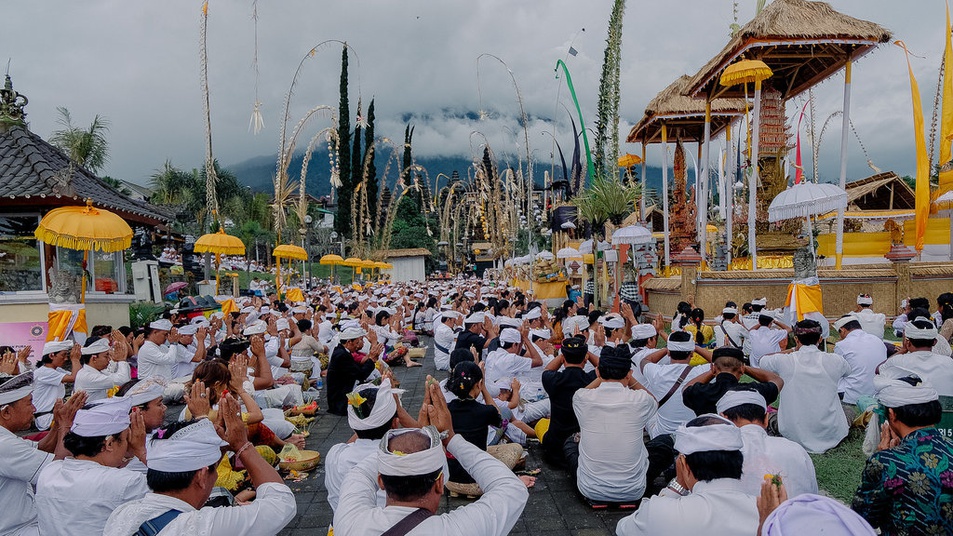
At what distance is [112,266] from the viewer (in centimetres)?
1262

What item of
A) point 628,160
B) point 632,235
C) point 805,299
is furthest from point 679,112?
point 805,299

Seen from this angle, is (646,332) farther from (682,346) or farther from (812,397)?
(812,397)

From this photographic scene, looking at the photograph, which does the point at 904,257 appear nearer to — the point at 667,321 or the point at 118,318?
the point at 667,321

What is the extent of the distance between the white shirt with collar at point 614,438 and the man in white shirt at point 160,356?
5342mm

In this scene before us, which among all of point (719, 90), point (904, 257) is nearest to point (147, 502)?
point (904, 257)

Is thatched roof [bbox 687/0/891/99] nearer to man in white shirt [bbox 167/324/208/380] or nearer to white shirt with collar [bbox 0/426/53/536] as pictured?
man in white shirt [bbox 167/324/208/380]

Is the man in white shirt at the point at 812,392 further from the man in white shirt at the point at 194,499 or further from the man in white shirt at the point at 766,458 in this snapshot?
the man in white shirt at the point at 194,499

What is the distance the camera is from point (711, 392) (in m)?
4.19

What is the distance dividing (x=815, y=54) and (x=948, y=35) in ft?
16.4

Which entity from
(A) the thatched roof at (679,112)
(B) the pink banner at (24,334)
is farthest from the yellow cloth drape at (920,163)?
(B) the pink banner at (24,334)

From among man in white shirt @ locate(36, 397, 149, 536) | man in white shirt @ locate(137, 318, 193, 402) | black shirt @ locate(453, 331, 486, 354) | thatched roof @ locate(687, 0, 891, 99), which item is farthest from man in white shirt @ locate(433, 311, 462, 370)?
thatched roof @ locate(687, 0, 891, 99)

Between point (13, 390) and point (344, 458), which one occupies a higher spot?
point (13, 390)

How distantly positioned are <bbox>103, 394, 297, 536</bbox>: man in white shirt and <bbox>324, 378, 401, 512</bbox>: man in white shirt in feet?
2.15

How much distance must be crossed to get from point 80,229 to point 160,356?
2848 mm
